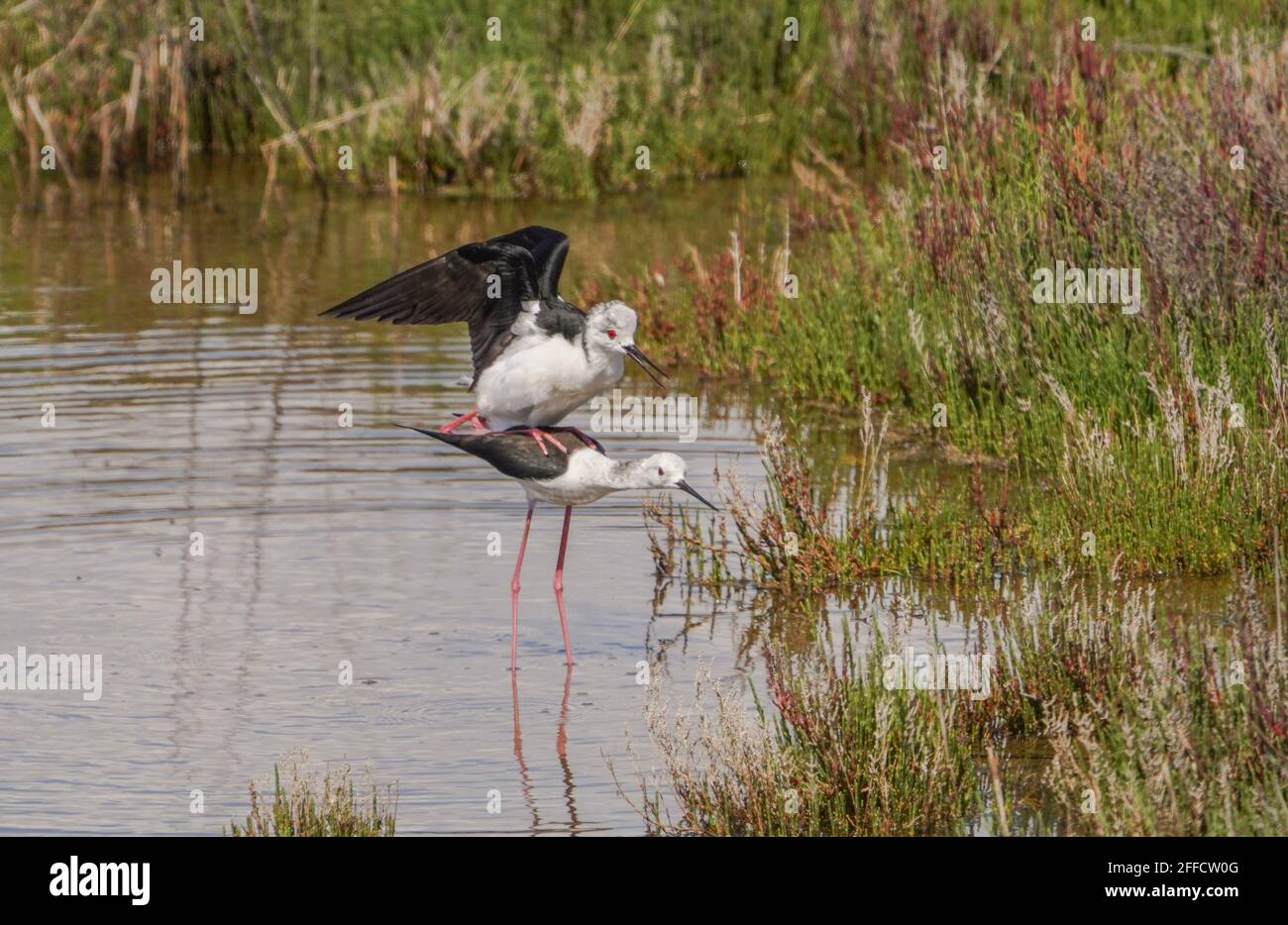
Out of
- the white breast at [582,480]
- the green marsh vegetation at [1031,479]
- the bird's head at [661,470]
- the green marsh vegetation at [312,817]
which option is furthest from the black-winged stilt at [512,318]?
the green marsh vegetation at [312,817]

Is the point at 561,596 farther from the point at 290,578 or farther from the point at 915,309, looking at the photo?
the point at 915,309

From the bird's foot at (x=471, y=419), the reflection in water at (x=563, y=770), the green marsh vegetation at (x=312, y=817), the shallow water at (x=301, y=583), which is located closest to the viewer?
the green marsh vegetation at (x=312, y=817)

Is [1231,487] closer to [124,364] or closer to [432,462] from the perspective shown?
[432,462]

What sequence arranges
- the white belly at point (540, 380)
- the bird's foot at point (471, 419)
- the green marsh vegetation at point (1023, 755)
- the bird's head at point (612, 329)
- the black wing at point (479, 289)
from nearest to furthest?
the green marsh vegetation at point (1023, 755)
the bird's head at point (612, 329)
the white belly at point (540, 380)
the black wing at point (479, 289)
the bird's foot at point (471, 419)

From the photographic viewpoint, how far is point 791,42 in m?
20.9

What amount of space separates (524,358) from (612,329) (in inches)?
18.7

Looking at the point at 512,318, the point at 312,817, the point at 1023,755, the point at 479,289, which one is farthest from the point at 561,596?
the point at 312,817

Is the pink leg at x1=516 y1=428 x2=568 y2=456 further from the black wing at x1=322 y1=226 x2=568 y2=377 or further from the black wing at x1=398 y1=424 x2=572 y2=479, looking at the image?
the black wing at x1=322 y1=226 x2=568 y2=377

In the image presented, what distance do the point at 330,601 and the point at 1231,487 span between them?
3928 millimetres

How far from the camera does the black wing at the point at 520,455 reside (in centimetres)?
817

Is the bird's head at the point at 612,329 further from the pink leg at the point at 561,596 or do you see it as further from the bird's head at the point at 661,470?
the pink leg at the point at 561,596

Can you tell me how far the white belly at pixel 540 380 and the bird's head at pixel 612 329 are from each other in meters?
0.08

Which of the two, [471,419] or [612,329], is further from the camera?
[471,419]

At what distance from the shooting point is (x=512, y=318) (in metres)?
8.22
